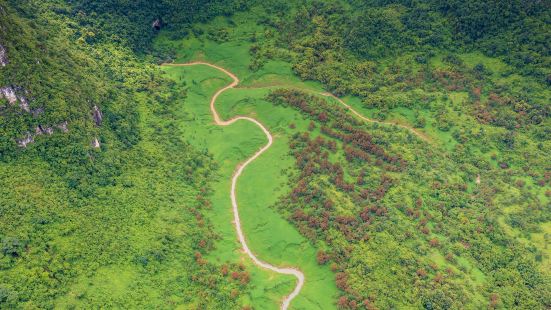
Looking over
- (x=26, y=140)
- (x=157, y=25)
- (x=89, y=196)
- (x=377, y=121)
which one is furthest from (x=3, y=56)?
(x=377, y=121)

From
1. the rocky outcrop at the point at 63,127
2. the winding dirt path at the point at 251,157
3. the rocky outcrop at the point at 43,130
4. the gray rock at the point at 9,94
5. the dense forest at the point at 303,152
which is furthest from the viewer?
the winding dirt path at the point at 251,157

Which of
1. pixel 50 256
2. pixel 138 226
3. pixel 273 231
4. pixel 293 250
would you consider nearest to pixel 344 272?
pixel 293 250

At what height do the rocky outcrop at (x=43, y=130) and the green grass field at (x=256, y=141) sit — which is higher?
the rocky outcrop at (x=43, y=130)

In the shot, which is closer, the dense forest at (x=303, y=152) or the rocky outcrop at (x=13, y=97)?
the rocky outcrop at (x=13, y=97)

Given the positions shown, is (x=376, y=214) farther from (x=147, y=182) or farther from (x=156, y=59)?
(x=156, y=59)

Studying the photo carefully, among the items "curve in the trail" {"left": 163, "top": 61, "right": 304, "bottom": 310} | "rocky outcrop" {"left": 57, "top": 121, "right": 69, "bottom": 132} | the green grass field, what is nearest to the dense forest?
"rocky outcrop" {"left": 57, "top": 121, "right": 69, "bottom": 132}

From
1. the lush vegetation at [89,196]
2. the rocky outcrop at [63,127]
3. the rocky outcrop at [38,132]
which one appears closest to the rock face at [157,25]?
the lush vegetation at [89,196]

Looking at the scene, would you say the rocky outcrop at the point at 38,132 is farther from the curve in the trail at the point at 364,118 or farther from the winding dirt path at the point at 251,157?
the curve in the trail at the point at 364,118
